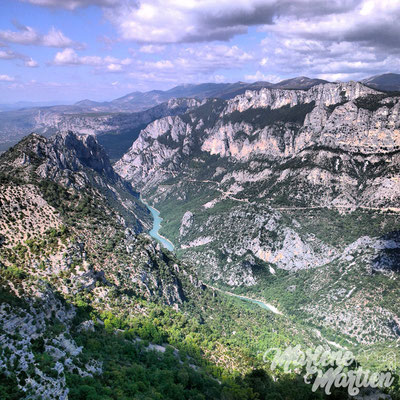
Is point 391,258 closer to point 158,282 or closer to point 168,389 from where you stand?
point 158,282

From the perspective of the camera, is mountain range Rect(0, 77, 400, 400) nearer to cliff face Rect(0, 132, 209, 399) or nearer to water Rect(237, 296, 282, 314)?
cliff face Rect(0, 132, 209, 399)

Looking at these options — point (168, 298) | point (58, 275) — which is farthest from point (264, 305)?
point (58, 275)

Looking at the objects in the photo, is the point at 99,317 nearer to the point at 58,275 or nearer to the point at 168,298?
the point at 58,275

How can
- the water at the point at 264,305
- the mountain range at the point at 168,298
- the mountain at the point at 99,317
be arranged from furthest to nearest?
1. the water at the point at 264,305
2. the mountain range at the point at 168,298
3. the mountain at the point at 99,317

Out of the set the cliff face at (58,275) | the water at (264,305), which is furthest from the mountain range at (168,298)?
the water at (264,305)

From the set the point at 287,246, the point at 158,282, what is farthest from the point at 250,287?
the point at 158,282

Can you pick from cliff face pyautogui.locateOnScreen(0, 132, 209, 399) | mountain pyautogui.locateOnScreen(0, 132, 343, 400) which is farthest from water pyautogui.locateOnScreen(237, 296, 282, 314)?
cliff face pyautogui.locateOnScreen(0, 132, 209, 399)

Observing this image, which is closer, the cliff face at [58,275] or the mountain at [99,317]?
the cliff face at [58,275]

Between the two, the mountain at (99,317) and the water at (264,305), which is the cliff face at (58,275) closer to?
the mountain at (99,317)

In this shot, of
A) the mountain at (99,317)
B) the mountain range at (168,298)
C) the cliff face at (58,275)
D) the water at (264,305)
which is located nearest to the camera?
the cliff face at (58,275)
